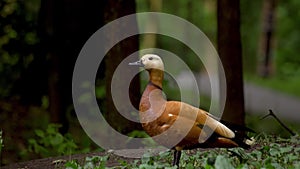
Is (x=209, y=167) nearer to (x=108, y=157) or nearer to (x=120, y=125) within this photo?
(x=108, y=157)

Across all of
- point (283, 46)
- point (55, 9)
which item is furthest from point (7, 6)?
point (283, 46)

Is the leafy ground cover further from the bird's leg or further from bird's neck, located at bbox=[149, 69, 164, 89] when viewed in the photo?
bird's neck, located at bbox=[149, 69, 164, 89]

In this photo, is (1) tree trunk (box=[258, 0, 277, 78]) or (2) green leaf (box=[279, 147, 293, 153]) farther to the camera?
(1) tree trunk (box=[258, 0, 277, 78])

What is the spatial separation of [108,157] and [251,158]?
1458 millimetres

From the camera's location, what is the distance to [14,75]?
12.5 metres

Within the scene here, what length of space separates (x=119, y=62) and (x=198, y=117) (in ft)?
11.0

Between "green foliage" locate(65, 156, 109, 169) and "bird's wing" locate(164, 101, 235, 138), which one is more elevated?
"bird's wing" locate(164, 101, 235, 138)

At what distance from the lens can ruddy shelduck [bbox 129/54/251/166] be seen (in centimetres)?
650

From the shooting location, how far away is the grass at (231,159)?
22.4 feet

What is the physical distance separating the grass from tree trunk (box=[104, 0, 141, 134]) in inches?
75.1

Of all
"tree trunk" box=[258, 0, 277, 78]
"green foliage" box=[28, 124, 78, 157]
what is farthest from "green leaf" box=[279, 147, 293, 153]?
"tree trunk" box=[258, 0, 277, 78]

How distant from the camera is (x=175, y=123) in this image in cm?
648

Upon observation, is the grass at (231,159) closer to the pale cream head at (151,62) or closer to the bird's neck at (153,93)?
the bird's neck at (153,93)

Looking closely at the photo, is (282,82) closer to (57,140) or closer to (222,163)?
(57,140)
